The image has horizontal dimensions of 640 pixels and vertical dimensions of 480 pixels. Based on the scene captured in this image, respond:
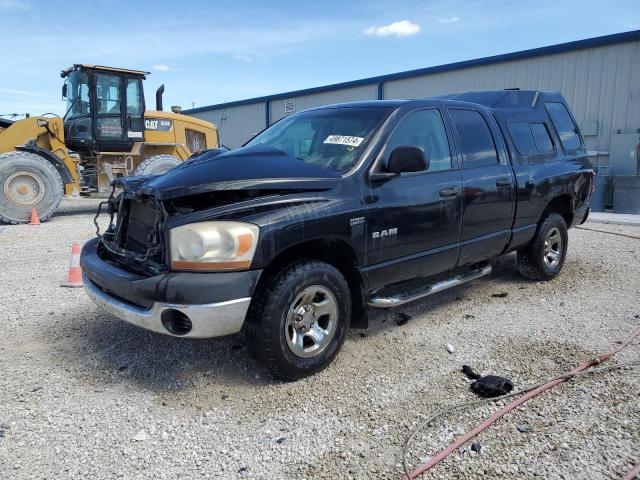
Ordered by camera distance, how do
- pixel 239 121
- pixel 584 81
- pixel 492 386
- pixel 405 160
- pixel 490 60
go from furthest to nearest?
pixel 239 121
pixel 490 60
pixel 584 81
pixel 405 160
pixel 492 386

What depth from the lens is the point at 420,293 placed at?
4035mm

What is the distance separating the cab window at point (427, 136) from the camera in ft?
13.1

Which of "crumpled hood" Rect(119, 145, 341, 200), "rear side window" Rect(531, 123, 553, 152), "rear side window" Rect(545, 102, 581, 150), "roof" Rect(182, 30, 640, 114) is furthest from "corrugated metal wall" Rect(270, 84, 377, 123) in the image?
"crumpled hood" Rect(119, 145, 341, 200)

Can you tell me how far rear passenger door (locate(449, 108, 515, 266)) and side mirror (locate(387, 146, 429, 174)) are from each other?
2.72 ft

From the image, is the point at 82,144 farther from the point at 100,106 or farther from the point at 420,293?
the point at 420,293

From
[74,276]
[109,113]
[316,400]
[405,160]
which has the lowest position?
[316,400]

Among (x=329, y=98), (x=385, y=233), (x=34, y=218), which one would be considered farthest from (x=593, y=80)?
(x=34, y=218)

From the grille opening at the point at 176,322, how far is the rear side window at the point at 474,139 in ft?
9.01

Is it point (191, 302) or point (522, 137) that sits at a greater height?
point (522, 137)

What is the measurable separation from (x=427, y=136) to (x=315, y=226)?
1532mm

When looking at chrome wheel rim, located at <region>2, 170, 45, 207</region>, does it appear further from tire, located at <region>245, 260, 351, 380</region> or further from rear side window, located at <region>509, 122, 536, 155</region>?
rear side window, located at <region>509, 122, 536, 155</region>

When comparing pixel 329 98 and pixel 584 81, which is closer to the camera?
pixel 584 81

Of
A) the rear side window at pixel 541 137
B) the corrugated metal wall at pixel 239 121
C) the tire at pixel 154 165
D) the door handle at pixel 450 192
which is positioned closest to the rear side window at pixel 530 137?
the rear side window at pixel 541 137

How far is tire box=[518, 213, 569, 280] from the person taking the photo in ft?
18.1
